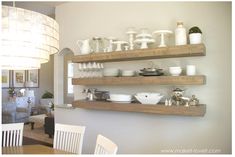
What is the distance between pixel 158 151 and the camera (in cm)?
281

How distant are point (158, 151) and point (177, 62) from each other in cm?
109

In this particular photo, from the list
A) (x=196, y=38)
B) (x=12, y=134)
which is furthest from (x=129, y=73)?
(x=12, y=134)

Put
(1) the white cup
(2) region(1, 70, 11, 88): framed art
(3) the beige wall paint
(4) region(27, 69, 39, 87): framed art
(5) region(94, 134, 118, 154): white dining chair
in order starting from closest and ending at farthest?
(5) region(94, 134, 118, 154): white dining chair → (1) the white cup → (2) region(1, 70, 11, 88): framed art → (4) region(27, 69, 39, 87): framed art → (3) the beige wall paint

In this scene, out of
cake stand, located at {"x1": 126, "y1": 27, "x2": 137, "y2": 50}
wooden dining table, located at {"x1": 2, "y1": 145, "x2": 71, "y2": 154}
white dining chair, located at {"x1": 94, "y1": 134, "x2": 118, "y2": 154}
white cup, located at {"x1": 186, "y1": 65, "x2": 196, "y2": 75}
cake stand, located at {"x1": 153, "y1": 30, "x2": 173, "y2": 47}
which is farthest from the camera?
cake stand, located at {"x1": 126, "y1": 27, "x2": 137, "y2": 50}

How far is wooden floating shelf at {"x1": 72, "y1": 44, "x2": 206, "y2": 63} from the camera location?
235 cm

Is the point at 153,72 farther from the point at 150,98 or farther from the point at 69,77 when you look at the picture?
the point at 69,77

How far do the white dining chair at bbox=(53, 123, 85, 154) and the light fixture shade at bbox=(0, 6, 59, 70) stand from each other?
0.94 meters

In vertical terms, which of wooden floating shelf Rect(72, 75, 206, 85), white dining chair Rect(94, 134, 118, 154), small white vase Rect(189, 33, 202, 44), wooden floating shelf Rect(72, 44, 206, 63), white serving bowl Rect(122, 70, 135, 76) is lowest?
white dining chair Rect(94, 134, 118, 154)

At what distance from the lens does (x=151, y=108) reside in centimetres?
259

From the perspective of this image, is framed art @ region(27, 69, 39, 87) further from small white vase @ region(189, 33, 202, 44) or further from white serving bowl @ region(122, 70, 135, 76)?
small white vase @ region(189, 33, 202, 44)

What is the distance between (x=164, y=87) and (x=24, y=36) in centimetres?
175

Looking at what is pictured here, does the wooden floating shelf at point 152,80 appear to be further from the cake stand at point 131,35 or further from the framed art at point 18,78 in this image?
the framed art at point 18,78

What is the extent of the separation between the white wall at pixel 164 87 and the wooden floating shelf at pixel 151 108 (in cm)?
26

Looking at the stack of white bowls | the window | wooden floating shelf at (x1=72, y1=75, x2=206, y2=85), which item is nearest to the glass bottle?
wooden floating shelf at (x1=72, y1=75, x2=206, y2=85)
